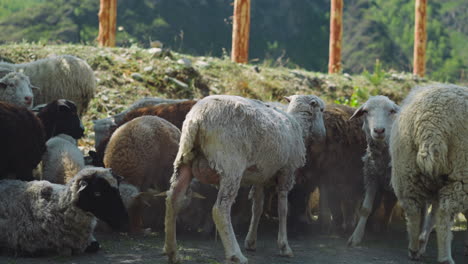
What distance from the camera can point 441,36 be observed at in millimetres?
36125

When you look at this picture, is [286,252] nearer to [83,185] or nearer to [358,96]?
[83,185]

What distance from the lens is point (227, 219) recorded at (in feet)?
16.8

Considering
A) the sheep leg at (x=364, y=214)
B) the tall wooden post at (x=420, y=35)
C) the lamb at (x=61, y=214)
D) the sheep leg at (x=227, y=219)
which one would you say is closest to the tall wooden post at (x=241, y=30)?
the tall wooden post at (x=420, y=35)

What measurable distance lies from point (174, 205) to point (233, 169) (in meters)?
0.60

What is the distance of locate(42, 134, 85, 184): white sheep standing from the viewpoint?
23.0ft

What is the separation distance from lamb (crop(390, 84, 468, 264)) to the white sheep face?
1.79 ft

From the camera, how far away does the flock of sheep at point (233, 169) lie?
5379mm

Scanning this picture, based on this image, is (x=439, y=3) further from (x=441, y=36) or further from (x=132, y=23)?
(x=132, y=23)

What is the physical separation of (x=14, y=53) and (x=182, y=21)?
21823mm

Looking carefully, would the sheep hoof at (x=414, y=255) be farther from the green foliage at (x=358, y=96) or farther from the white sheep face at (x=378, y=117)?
the green foliage at (x=358, y=96)

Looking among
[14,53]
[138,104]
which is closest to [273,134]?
[138,104]

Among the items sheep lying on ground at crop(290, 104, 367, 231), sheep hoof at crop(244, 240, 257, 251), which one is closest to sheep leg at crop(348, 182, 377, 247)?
sheep lying on ground at crop(290, 104, 367, 231)

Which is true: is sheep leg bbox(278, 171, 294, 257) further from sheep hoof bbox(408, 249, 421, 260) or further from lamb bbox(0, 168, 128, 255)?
lamb bbox(0, 168, 128, 255)

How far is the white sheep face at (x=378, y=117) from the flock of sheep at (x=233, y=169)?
2 centimetres
